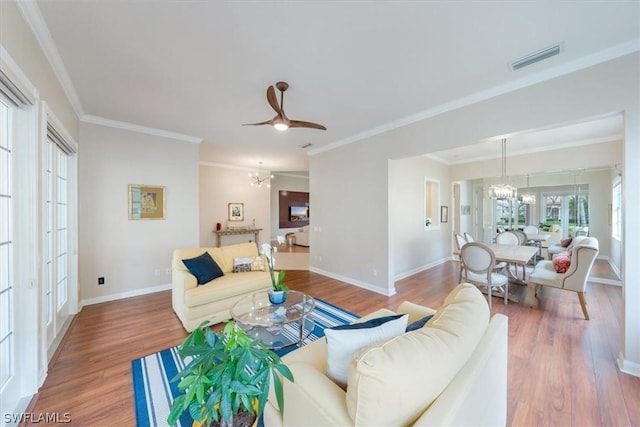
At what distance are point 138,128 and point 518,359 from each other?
5959 millimetres

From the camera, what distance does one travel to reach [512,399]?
73.4 inches

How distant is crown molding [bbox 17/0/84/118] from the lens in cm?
174

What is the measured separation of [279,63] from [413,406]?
2.76 metres

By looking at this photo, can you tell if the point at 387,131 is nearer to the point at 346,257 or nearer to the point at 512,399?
the point at 346,257

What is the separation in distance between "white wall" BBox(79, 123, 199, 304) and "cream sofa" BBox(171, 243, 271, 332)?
4.41 ft

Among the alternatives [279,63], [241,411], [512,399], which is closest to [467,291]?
[512,399]

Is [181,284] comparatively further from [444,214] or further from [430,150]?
[444,214]

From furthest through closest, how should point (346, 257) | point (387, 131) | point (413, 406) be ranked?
point (346, 257) < point (387, 131) < point (413, 406)

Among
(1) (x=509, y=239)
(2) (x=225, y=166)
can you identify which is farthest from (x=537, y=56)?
(2) (x=225, y=166)

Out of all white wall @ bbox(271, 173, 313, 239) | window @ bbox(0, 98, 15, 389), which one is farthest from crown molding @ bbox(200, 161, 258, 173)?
window @ bbox(0, 98, 15, 389)

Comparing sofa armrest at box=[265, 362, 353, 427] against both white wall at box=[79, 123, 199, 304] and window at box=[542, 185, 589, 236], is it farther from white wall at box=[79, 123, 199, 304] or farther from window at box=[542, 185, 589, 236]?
window at box=[542, 185, 589, 236]

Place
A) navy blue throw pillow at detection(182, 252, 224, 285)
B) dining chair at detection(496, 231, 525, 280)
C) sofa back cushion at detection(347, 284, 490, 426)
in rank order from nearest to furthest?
1. sofa back cushion at detection(347, 284, 490, 426)
2. navy blue throw pillow at detection(182, 252, 224, 285)
3. dining chair at detection(496, 231, 525, 280)

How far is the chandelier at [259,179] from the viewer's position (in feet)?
24.7

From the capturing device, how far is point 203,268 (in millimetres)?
3189
